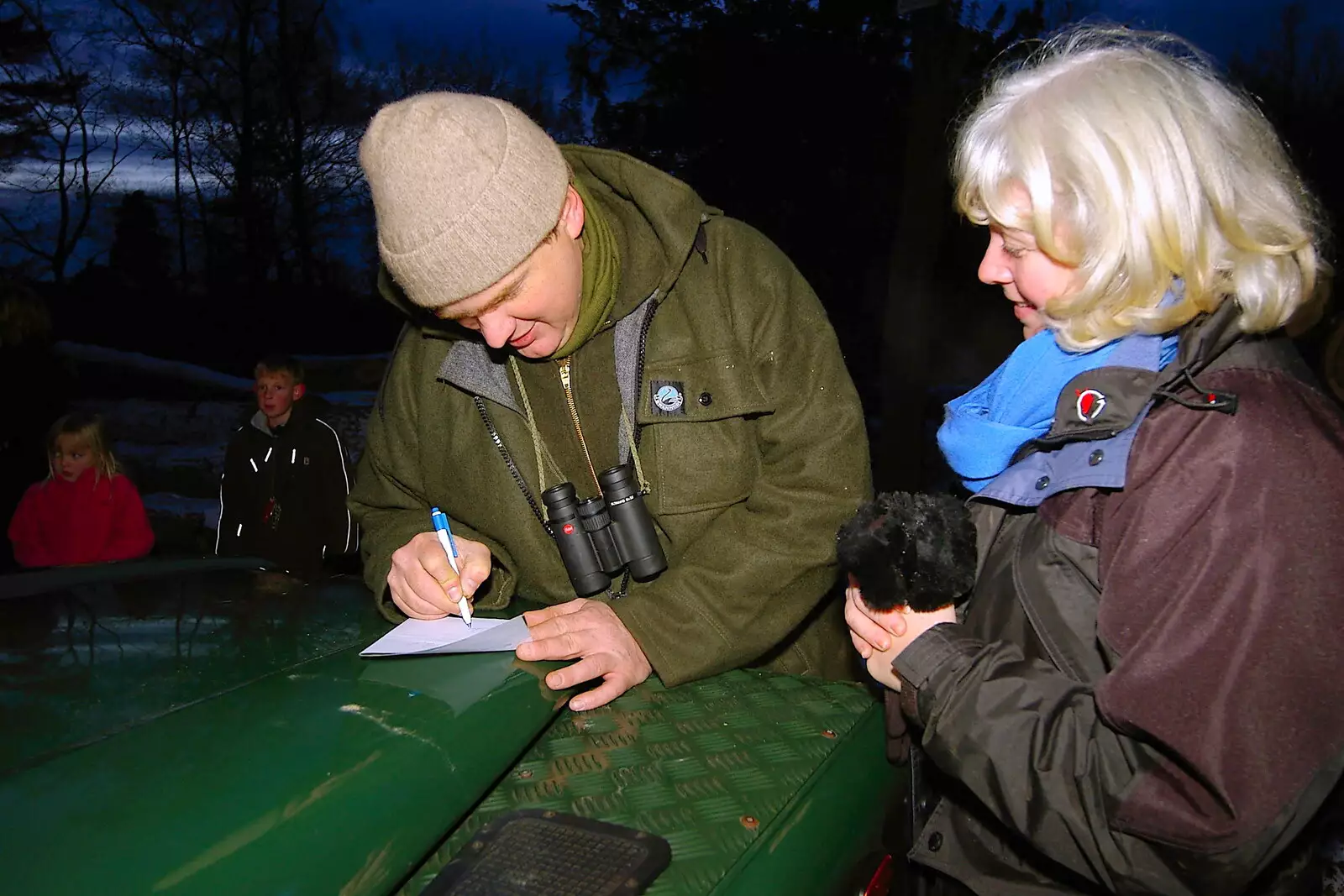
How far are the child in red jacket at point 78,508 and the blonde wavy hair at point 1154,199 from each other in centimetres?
451

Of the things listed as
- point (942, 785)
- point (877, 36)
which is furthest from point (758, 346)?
point (877, 36)

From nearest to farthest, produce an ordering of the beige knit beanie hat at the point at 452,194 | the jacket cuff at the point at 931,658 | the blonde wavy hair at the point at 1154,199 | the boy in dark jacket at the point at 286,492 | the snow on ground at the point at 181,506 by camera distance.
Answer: the blonde wavy hair at the point at 1154,199 → the jacket cuff at the point at 931,658 → the beige knit beanie hat at the point at 452,194 → the boy in dark jacket at the point at 286,492 → the snow on ground at the point at 181,506

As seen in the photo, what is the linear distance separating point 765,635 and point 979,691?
30.7 inches

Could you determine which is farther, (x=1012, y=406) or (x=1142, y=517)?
(x=1012, y=406)

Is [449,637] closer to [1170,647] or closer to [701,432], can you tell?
[701,432]

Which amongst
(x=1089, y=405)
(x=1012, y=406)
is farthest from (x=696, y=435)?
(x=1089, y=405)

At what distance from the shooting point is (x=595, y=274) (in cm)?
195

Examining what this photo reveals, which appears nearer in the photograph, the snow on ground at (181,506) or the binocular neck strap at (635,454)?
the binocular neck strap at (635,454)

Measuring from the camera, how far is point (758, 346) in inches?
78.7

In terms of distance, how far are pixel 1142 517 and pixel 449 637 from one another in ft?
3.80

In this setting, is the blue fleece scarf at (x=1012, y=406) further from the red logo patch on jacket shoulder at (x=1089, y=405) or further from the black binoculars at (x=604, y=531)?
the black binoculars at (x=604, y=531)

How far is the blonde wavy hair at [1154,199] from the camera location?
118cm

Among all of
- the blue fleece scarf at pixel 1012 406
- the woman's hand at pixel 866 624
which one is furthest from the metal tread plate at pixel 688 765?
the blue fleece scarf at pixel 1012 406

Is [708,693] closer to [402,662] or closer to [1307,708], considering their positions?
[402,662]
